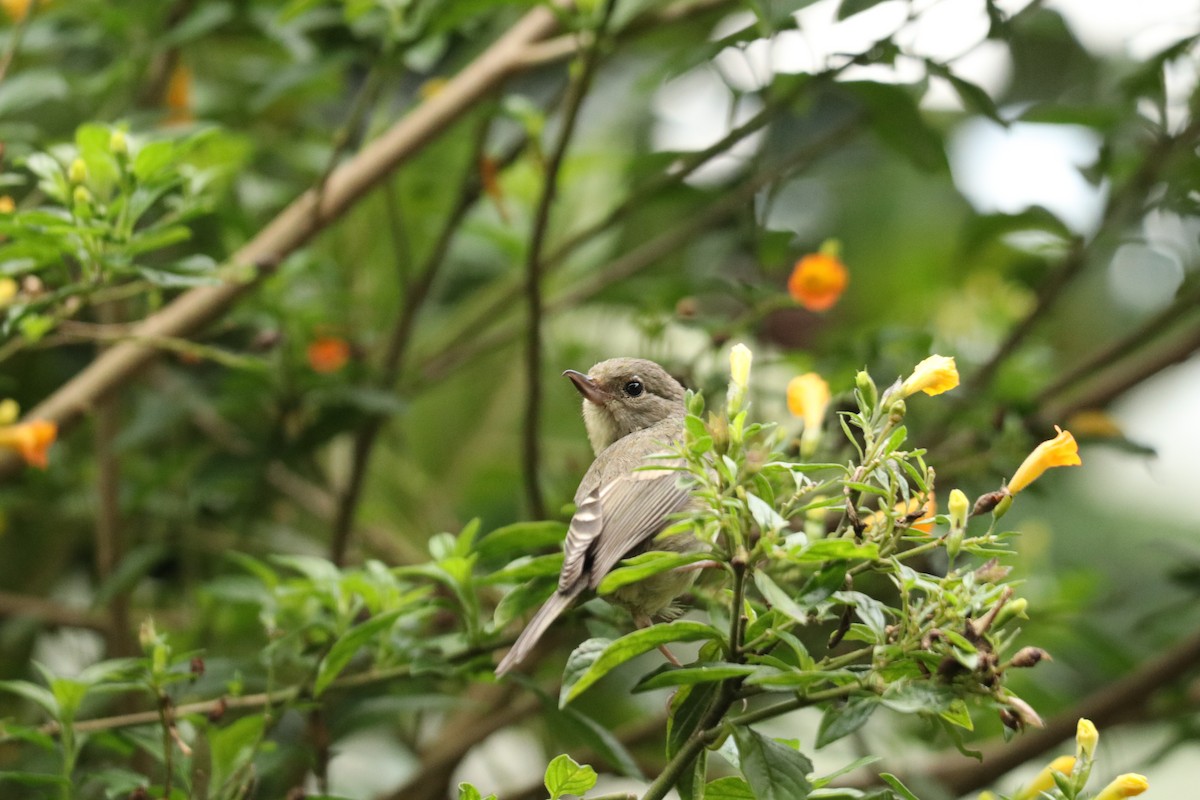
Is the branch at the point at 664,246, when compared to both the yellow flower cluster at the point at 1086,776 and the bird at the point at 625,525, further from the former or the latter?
the yellow flower cluster at the point at 1086,776

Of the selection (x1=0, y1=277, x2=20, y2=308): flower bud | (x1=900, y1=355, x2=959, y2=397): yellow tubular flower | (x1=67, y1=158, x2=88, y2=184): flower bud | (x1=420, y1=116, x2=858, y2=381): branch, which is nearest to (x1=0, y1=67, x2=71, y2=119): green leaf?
(x1=0, y1=277, x2=20, y2=308): flower bud

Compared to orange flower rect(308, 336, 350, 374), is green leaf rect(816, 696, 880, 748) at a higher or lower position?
higher

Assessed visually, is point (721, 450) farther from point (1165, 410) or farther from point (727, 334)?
point (1165, 410)

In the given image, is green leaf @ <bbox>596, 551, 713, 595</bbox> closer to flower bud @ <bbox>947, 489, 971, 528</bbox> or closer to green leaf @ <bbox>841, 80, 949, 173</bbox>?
flower bud @ <bbox>947, 489, 971, 528</bbox>

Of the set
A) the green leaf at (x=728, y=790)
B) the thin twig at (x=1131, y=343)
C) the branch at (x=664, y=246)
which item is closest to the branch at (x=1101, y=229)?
the thin twig at (x=1131, y=343)

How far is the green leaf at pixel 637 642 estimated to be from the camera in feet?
4.58

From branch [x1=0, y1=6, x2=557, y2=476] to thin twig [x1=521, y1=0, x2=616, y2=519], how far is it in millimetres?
371

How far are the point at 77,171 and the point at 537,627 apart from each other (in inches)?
40.8

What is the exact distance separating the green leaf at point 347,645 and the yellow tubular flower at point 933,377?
81cm

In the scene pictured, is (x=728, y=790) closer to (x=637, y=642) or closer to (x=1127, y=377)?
(x=637, y=642)

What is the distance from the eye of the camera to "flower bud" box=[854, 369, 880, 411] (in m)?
1.52

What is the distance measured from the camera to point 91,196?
2.08m

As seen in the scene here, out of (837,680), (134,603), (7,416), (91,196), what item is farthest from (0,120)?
(837,680)

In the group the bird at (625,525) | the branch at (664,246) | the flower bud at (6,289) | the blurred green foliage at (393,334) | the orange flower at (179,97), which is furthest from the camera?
the orange flower at (179,97)
